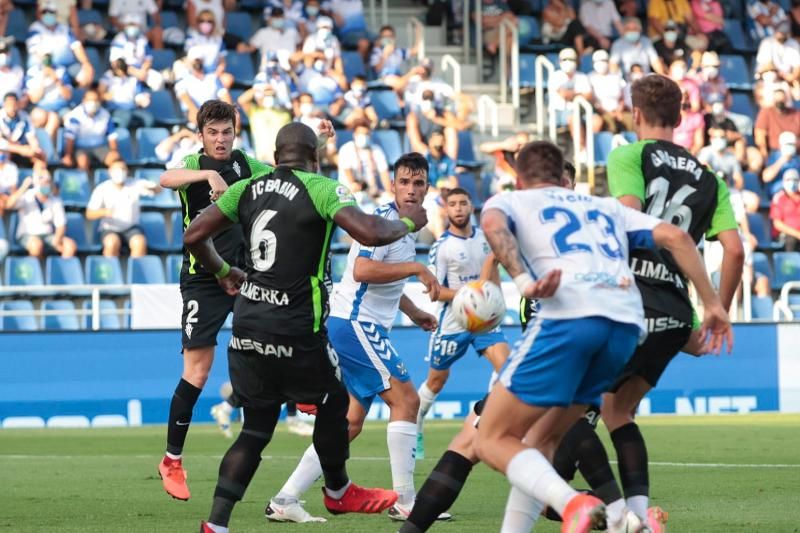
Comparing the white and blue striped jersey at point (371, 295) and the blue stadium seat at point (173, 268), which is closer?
the white and blue striped jersey at point (371, 295)

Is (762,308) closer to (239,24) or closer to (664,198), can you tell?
(239,24)

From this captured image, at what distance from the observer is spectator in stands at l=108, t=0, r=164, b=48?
24281 mm

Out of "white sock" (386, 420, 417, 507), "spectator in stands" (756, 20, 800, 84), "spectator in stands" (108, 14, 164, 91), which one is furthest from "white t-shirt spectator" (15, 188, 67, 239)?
"spectator in stands" (756, 20, 800, 84)

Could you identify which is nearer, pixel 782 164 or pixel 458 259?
pixel 458 259

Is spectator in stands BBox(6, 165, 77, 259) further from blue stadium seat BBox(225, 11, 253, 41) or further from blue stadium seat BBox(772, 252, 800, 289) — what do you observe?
blue stadium seat BBox(772, 252, 800, 289)

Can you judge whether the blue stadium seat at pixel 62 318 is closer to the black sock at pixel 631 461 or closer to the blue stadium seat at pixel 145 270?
the blue stadium seat at pixel 145 270

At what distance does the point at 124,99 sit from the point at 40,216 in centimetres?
293

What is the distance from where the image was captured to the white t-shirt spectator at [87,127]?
22.2 meters

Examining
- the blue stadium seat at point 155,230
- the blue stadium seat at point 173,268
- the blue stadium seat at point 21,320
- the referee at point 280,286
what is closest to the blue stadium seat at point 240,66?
the blue stadium seat at point 155,230

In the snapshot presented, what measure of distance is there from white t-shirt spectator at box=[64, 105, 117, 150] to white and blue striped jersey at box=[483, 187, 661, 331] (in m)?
16.3

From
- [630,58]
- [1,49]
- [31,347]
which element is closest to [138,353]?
[31,347]

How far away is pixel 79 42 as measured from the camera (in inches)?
914

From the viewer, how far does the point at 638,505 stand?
25.3ft

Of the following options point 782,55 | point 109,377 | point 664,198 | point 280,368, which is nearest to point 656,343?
point 664,198
